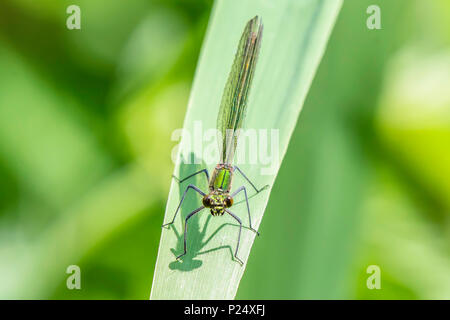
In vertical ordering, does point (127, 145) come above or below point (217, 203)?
above

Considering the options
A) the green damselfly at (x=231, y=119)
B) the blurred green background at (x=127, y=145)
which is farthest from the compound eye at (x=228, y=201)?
the blurred green background at (x=127, y=145)

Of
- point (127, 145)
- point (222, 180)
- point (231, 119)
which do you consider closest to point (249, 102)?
point (231, 119)

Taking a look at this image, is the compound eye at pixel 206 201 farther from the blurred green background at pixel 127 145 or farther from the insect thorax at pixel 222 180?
the blurred green background at pixel 127 145

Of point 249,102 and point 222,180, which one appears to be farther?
point 222,180

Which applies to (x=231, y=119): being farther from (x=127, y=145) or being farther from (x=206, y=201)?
(x=127, y=145)

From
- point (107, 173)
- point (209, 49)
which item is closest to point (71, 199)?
point (107, 173)

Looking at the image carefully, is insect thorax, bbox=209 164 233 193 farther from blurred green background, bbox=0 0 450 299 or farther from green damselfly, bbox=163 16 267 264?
blurred green background, bbox=0 0 450 299
